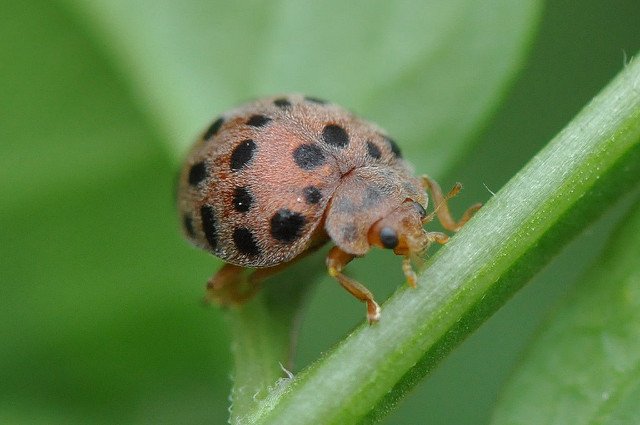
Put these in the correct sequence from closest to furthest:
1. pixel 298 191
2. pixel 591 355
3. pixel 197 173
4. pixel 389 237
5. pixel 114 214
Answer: pixel 591 355 < pixel 389 237 < pixel 298 191 < pixel 197 173 < pixel 114 214

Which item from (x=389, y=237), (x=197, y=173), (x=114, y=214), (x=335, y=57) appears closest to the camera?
(x=389, y=237)

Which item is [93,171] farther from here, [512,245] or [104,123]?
[512,245]

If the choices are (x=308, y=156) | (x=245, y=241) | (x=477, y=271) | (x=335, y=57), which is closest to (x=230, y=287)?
(x=245, y=241)

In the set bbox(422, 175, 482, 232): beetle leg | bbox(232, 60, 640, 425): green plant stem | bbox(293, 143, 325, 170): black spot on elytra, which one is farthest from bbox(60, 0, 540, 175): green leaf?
bbox(232, 60, 640, 425): green plant stem

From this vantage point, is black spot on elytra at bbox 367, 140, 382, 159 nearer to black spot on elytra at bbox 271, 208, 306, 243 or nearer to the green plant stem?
black spot on elytra at bbox 271, 208, 306, 243

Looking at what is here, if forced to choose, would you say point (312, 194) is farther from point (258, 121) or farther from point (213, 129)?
point (213, 129)

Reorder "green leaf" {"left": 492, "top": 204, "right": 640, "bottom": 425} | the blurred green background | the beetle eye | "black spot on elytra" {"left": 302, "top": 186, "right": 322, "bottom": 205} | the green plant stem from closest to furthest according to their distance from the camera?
the green plant stem, "green leaf" {"left": 492, "top": 204, "right": 640, "bottom": 425}, the beetle eye, "black spot on elytra" {"left": 302, "top": 186, "right": 322, "bottom": 205}, the blurred green background
